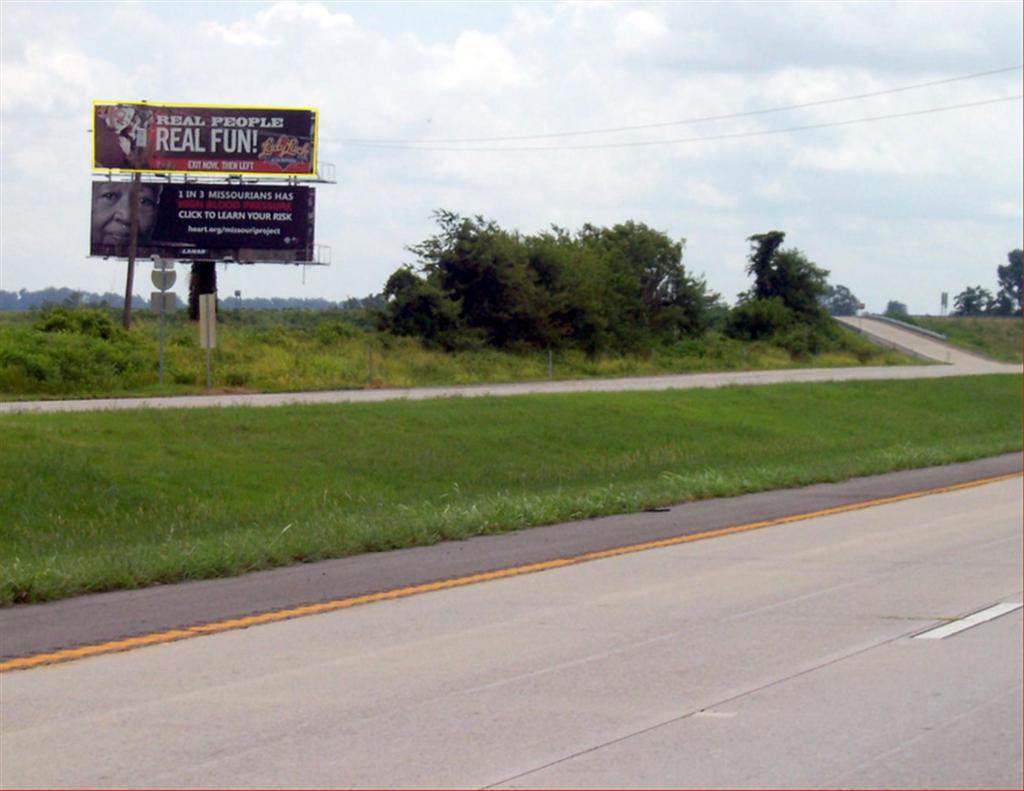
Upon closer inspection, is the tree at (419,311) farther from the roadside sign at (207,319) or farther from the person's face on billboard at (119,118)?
the roadside sign at (207,319)

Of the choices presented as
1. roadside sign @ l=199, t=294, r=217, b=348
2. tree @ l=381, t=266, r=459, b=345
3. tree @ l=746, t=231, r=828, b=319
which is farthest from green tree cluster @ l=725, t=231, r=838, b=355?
roadside sign @ l=199, t=294, r=217, b=348

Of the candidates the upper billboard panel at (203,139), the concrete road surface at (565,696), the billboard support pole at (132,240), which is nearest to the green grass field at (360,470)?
the concrete road surface at (565,696)

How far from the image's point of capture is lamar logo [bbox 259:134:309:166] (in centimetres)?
5625

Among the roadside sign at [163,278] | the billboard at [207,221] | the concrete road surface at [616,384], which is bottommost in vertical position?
the concrete road surface at [616,384]

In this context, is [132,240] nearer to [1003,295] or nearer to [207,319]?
[207,319]

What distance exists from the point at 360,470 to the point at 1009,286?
1801 inches

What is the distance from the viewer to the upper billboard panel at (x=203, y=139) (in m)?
55.2

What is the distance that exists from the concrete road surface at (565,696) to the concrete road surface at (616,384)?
17.5m

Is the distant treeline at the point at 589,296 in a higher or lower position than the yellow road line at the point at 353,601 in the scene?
higher

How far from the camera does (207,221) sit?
5575 cm

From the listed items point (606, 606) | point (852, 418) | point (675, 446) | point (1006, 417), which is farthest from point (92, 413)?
point (1006, 417)

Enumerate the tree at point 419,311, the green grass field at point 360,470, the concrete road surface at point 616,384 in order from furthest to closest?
1. the tree at point 419,311
2. the concrete road surface at point 616,384
3. the green grass field at point 360,470

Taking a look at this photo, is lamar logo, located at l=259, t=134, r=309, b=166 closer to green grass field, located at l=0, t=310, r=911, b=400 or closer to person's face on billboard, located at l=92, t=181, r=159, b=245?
person's face on billboard, located at l=92, t=181, r=159, b=245

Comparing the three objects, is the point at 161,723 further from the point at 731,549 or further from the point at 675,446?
the point at 675,446
